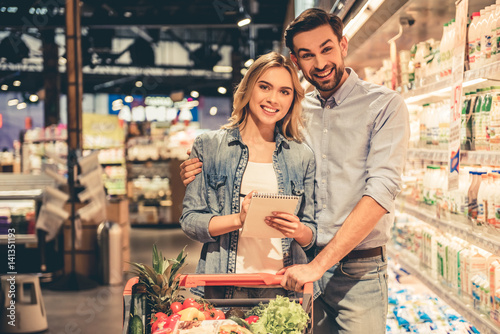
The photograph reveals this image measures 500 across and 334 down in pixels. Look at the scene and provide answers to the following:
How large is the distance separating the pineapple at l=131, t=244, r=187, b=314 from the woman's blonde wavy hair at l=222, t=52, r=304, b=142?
0.64 metres

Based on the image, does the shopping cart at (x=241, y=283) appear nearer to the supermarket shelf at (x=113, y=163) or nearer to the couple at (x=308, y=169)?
the couple at (x=308, y=169)

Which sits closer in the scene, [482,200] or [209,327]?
[209,327]

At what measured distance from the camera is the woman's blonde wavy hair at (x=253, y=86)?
1989mm

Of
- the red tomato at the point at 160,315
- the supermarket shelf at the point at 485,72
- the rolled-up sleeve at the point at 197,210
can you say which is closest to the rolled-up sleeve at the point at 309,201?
the rolled-up sleeve at the point at 197,210

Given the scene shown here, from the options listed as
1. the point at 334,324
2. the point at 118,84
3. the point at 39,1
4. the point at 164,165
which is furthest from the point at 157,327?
the point at 118,84

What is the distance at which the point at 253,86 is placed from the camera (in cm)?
201

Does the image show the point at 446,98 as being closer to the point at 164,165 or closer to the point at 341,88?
the point at 341,88

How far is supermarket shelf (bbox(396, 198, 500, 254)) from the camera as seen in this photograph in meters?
2.07

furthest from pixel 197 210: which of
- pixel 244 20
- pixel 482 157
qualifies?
pixel 244 20

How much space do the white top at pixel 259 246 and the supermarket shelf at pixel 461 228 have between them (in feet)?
2.68

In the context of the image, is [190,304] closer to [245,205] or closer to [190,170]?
[245,205]

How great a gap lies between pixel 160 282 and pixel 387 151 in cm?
92

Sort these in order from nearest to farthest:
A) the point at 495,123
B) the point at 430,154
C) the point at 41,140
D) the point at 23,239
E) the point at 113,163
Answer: the point at 495,123 < the point at 430,154 < the point at 23,239 < the point at 41,140 < the point at 113,163

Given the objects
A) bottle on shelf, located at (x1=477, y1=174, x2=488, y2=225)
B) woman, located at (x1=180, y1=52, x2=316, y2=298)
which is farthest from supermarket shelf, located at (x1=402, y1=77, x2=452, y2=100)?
woman, located at (x1=180, y1=52, x2=316, y2=298)
